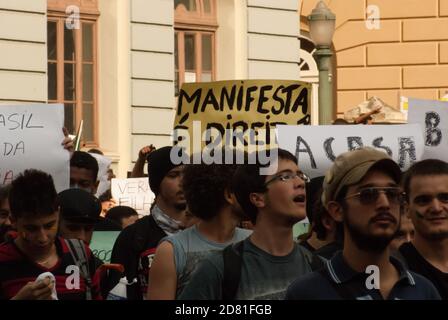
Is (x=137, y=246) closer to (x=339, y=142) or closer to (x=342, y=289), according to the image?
(x=339, y=142)

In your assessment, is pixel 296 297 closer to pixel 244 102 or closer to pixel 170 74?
pixel 244 102

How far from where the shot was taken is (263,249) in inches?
238

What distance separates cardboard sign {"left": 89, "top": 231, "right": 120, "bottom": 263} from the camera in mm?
8539

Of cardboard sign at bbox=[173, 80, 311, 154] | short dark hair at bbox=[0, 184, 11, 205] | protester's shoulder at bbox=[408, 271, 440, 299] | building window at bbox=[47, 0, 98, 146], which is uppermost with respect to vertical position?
building window at bbox=[47, 0, 98, 146]

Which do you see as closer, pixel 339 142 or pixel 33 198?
pixel 33 198

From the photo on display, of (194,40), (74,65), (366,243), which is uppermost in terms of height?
(194,40)

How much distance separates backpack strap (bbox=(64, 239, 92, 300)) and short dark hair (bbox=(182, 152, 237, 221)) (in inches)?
18.7

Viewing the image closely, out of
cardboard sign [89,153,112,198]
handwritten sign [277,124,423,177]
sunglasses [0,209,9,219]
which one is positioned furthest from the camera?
cardboard sign [89,153,112,198]

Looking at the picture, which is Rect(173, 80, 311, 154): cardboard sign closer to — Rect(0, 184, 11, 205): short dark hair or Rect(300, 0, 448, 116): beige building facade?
Rect(0, 184, 11, 205): short dark hair

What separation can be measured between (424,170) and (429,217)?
Answer: 0.63 feet

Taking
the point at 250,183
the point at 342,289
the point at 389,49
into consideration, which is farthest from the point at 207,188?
the point at 389,49

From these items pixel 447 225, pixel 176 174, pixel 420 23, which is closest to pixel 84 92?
pixel 420 23

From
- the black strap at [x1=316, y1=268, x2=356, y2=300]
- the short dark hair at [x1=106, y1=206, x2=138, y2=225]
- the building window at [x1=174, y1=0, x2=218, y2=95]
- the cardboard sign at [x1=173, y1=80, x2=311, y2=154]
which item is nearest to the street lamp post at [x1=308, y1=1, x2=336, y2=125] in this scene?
the building window at [x1=174, y1=0, x2=218, y2=95]
